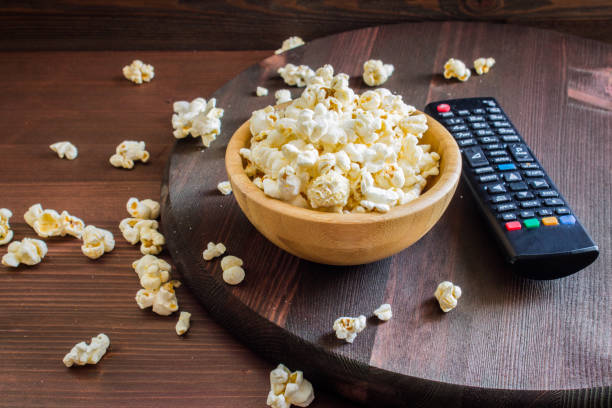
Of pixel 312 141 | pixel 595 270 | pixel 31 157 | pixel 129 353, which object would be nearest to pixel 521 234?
pixel 595 270

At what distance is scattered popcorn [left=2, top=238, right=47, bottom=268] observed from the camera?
0.78 metres

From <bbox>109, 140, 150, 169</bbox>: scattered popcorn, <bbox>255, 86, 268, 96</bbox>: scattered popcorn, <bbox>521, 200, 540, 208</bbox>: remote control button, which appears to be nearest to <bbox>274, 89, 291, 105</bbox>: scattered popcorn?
<bbox>255, 86, 268, 96</bbox>: scattered popcorn

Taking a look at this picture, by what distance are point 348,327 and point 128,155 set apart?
0.55 metres

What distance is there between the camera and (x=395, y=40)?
3.78 feet

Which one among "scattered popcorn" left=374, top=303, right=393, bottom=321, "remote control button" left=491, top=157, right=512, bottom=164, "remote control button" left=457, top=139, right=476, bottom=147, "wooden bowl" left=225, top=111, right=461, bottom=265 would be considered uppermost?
"wooden bowl" left=225, top=111, right=461, bottom=265

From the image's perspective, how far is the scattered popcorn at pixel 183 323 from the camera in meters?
0.68

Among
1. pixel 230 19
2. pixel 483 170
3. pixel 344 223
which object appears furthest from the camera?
pixel 230 19

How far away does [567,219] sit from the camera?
687 mm

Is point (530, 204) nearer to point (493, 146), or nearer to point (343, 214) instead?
point (493, 146)

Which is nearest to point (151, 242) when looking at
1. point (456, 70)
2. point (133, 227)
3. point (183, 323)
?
point (133, 227)

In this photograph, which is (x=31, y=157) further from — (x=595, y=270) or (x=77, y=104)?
(x=595, y=270)

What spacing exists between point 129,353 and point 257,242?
0.21 m

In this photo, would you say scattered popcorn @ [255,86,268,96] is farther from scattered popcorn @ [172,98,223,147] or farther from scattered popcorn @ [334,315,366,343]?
scattered popcorn @ [334,315,366,343]

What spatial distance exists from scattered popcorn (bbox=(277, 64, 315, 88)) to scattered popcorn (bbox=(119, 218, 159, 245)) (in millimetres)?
397
